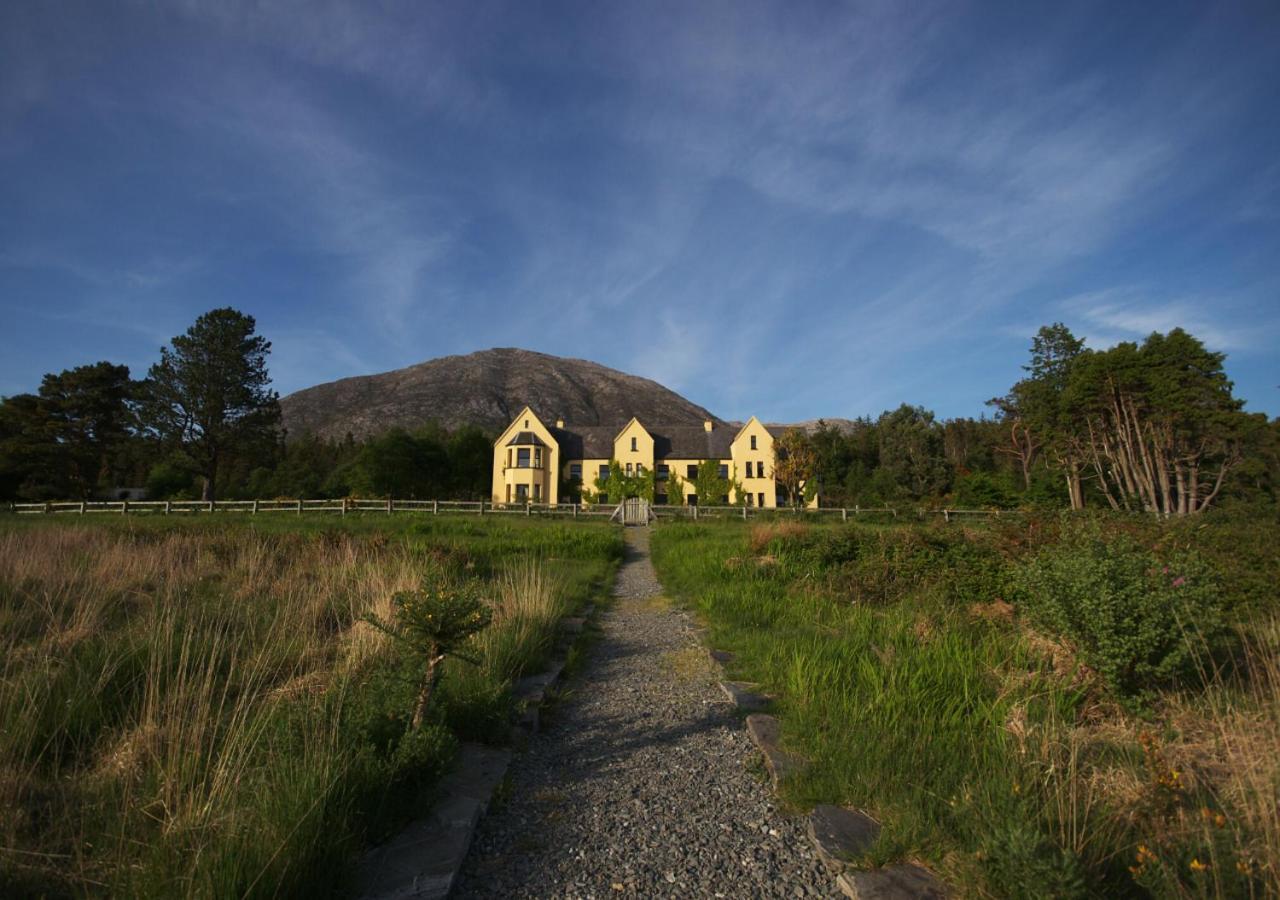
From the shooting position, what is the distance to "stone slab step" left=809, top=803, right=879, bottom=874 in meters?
2.71

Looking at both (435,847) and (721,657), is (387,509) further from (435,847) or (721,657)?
(435,847)

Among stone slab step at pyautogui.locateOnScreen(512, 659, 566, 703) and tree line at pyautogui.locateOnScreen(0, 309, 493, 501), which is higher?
tree line at pyautogui.locateOnScreen(0, 309, 493, 501)

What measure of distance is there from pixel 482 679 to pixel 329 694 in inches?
47.4

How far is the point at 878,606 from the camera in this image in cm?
814

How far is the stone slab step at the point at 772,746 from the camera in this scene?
361 centimetres

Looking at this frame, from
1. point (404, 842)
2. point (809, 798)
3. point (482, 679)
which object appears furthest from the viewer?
point (482, 679)

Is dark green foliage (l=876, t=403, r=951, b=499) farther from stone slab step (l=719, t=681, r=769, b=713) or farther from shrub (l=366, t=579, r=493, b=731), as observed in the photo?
shrub (l=366, t=579, r=493, b=731)

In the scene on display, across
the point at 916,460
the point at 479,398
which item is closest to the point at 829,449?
the point at 916,460

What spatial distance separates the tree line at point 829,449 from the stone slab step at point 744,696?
1140 inches

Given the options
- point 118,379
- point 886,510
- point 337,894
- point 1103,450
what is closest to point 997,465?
point 1103,450

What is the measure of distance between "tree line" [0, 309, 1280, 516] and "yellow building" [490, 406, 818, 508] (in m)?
1.42

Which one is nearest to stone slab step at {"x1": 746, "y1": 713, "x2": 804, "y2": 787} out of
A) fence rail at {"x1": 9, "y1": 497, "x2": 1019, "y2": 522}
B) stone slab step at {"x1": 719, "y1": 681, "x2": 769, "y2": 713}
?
stone slab step at {"x1": 719, "y1": 681, "x2": 769, "y2": 713}

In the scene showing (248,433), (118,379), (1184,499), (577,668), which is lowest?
(577,668)

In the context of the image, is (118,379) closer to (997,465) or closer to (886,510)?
(886,510)
